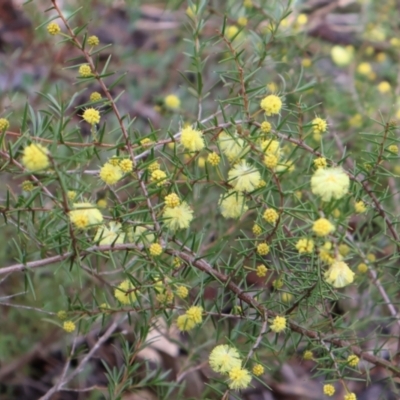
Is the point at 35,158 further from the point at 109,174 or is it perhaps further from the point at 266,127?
the point at 266,127

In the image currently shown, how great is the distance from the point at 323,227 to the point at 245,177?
190 millimetres

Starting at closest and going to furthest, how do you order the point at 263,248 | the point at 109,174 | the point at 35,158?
1. the point at 35,158
2. the point at 109,174
3. the point at 263,248

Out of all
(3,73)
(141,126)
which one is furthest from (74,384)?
(3,73)

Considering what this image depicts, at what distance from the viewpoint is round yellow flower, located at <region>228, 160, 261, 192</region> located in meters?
0.89

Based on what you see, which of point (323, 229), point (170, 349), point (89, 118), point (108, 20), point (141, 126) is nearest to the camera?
point (323, 229)

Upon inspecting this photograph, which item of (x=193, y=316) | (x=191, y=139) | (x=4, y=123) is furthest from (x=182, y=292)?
(x=4, y=123)

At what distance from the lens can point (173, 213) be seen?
0.90 metres

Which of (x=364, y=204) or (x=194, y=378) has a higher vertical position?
(x=364, y=204)

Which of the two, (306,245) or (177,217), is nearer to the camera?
(306,245)

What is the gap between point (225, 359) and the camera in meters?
0.90

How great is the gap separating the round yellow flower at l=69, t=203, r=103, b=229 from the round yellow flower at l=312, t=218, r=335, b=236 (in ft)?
1.00

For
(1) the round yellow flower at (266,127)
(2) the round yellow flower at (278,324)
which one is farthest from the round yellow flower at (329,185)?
(2) the round yellow flower at (278,324)

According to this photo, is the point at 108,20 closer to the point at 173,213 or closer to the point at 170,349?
the point at 170,349

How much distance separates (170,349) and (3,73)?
149 centimetres
